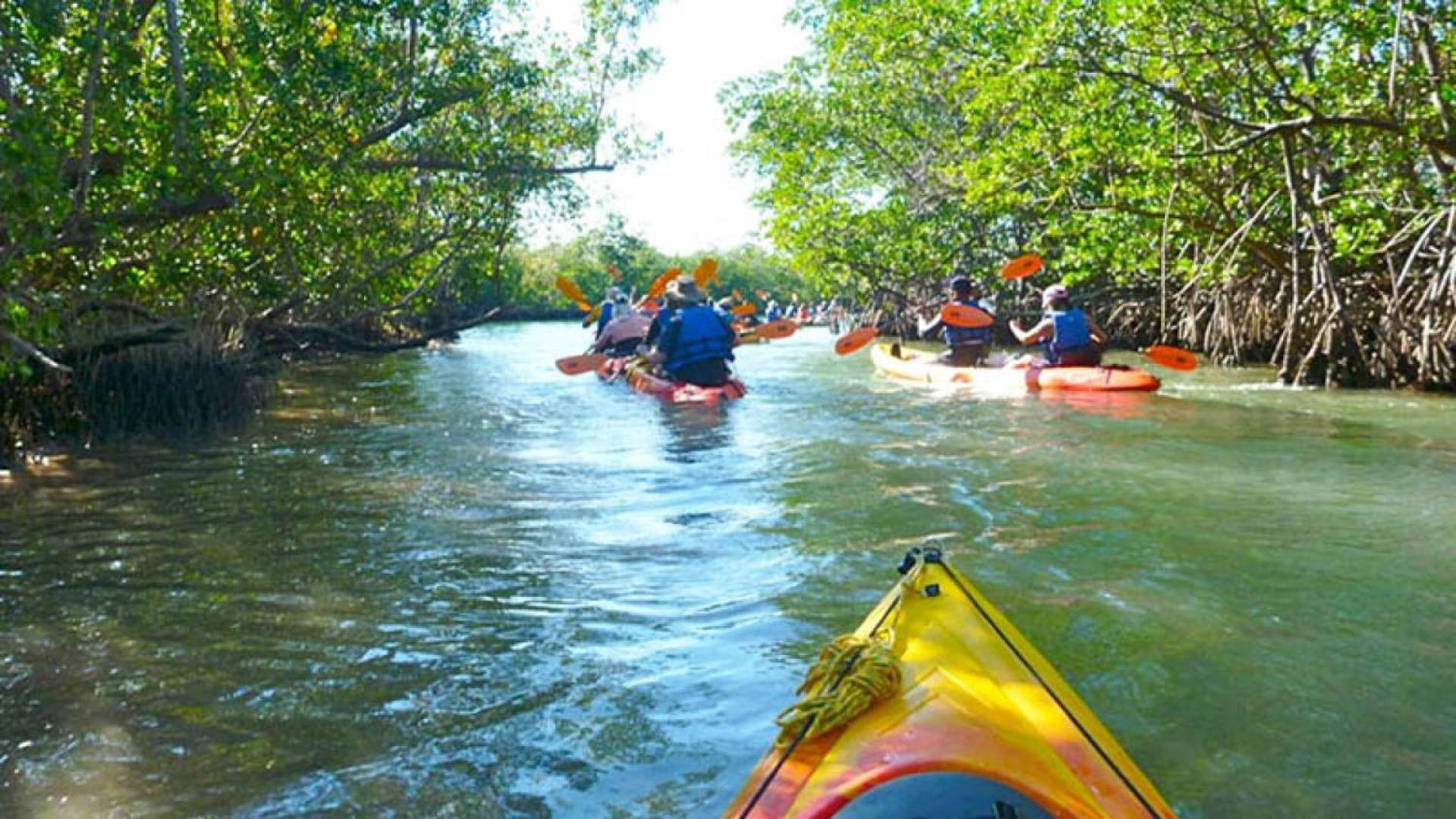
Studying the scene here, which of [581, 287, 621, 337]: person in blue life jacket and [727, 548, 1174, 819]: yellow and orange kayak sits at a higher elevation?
[581, 287, 621, 337]: person in blue life jacket

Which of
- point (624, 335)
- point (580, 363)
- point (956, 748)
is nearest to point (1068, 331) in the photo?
point (580, 363)

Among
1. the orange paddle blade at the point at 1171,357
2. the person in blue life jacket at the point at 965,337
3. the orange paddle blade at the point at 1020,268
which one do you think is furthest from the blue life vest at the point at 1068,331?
the person in blue life jacket at the point at 965,337

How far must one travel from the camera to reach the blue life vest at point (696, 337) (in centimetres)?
1105

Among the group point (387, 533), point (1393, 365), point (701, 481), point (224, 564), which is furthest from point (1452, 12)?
point (224, 564)

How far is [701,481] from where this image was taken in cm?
736

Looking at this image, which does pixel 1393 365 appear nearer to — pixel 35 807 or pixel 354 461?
pixel 354 461

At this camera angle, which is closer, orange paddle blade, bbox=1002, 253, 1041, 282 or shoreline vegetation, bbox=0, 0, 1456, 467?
shoreline vegetation, bbox=0, 0, 1456, 467

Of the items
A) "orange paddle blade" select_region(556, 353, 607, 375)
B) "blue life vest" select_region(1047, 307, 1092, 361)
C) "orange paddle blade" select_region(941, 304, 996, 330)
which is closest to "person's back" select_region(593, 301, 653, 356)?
"orange paddle blade" select_region(556, 353, 607, 375)

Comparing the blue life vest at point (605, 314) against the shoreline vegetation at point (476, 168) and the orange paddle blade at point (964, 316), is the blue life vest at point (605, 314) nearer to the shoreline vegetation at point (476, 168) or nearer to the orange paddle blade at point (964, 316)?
the shoreline vegetation at point (476, 168)

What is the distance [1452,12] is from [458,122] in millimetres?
8762

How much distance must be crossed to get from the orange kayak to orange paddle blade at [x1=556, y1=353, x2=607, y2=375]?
0.53 meters

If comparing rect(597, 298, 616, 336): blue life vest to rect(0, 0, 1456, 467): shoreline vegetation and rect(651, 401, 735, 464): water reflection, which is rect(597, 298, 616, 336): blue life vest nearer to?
rect(0, 0, 1456, 467): shoreline vegetation

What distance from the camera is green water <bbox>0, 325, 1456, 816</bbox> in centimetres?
311

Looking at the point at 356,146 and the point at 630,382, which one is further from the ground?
the point at 356,146
